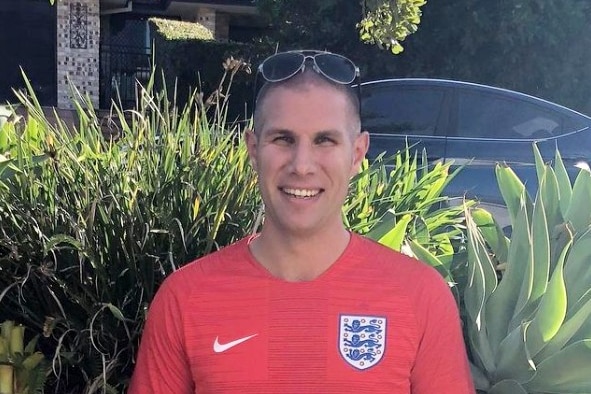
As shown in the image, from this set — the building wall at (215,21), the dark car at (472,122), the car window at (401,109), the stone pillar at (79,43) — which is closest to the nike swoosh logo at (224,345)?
the dark car at (472,122)

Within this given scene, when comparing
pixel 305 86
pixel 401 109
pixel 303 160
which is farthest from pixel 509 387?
pixel 401 109

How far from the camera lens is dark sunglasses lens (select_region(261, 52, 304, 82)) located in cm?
201

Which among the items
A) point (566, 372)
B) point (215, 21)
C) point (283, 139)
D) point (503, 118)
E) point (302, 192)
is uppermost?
point (283, 139)

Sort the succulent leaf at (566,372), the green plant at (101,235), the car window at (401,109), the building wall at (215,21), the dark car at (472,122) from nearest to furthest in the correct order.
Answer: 1. the succulent leaf at (566,372)
2. the green plant at (101,235)
3. the dark car at (472,122)
4. the car window at (401,109)
5. the building wall at (215,21)

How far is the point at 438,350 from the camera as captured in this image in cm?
188

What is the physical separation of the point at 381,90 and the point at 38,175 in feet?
16.1

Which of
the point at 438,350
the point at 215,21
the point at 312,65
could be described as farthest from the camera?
the point at 215,21

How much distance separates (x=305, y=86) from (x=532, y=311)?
937 mm

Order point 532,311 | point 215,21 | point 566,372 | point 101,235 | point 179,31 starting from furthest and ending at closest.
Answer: point 215,21
point 179,31
point 101,235
point 532,311
point 566,372

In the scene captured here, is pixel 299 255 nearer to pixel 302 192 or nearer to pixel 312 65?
pixel 302 192

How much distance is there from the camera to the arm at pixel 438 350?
1864mm

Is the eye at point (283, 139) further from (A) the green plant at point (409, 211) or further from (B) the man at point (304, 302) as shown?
(A) the green plant at point (409, 211)

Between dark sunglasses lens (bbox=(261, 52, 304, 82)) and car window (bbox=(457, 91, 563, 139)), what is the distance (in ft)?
18.9

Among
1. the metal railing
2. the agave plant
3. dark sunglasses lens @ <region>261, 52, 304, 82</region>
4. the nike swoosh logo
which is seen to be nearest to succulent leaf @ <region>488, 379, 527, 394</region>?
the agave plant
